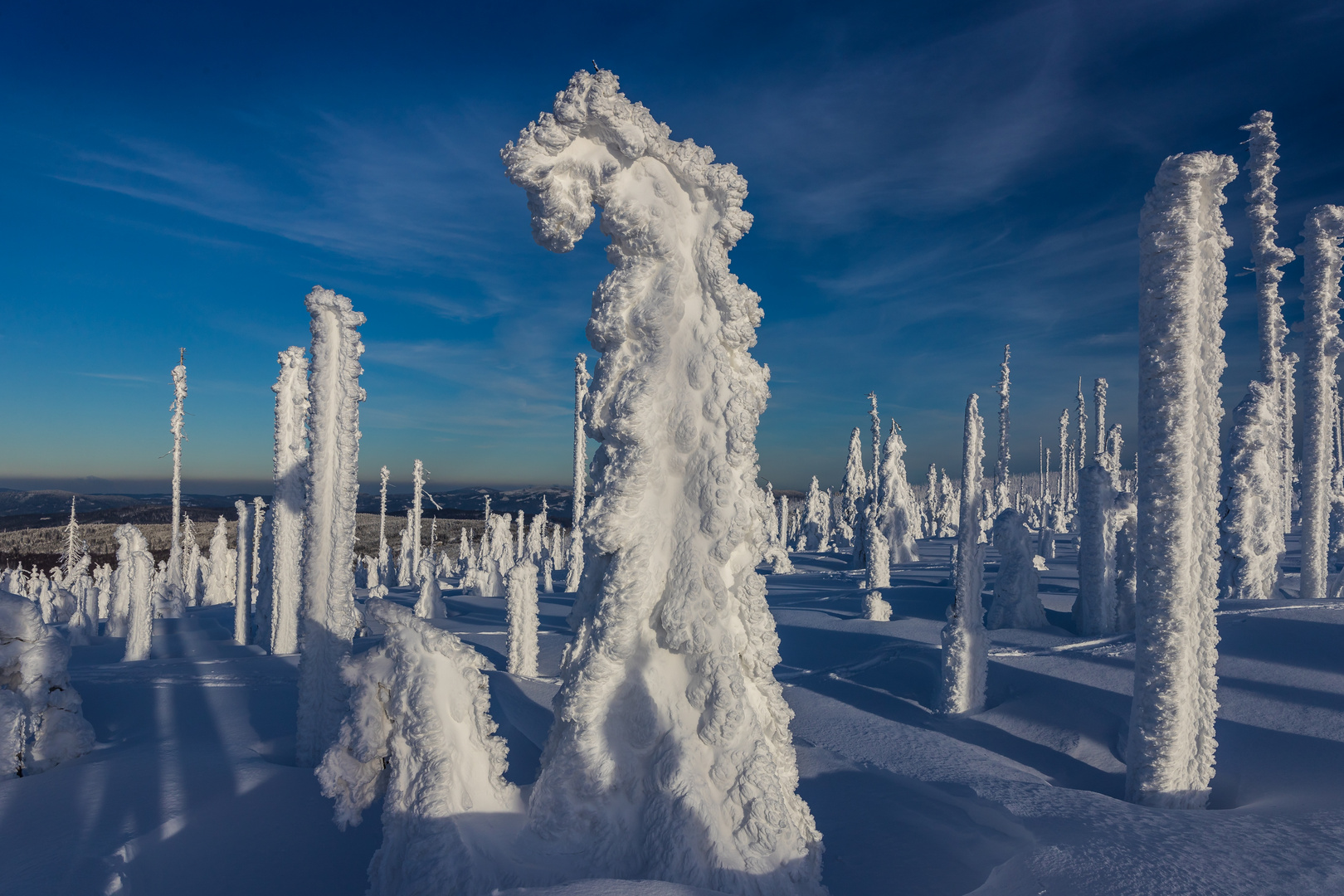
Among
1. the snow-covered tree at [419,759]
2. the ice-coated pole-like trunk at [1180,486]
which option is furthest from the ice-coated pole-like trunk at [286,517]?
the ice-coated pole-like trunk at [1180,486]

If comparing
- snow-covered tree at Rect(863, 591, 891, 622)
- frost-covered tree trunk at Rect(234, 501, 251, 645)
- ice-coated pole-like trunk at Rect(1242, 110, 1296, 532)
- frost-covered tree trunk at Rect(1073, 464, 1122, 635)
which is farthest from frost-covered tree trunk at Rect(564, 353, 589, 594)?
ice-coated pole-like trunk at Rect(1242, 110, 1296, 532)

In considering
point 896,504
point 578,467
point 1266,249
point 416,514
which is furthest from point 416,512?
point 1266,249

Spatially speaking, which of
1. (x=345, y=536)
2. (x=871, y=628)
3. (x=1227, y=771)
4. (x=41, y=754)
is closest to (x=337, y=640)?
(x=345, y=536)

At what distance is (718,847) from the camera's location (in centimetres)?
442

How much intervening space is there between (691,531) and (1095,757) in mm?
7914

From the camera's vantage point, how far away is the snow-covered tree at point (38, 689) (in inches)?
314

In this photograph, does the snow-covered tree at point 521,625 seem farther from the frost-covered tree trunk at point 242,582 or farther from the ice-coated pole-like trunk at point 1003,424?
the ice-coated pole-like trunk at point 1003,424

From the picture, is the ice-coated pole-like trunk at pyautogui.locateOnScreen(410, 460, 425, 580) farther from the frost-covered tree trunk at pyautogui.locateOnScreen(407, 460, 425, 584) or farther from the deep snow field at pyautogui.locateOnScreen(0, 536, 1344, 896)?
the deep snow field at pyautogui.locateOnScreen(0, 536, 1344, 896)

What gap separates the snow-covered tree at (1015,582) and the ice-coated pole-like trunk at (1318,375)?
4.97 meters

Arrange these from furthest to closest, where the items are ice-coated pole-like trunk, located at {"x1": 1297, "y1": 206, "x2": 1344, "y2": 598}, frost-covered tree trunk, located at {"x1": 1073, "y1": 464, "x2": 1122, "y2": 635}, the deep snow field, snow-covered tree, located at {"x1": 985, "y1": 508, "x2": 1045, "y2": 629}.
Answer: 1. snow-covered tree, located at {"x1": 985, "y1": 508, "x2": 1045, "y2": 629}
2. frost-covered tree trunk, located at {"x1": 1073, "y1": 464, "x2": 1122, "y2": 635}
3. ice-coated pole-like trunk, located at {"x1": 1297, "y1": 206, "x2": 1344, "y2": 598}
4. the deep snow field

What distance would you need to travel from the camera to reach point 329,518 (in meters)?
8.63

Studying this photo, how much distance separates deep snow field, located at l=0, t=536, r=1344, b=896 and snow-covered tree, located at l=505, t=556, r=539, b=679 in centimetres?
99

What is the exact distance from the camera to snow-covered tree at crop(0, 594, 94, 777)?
7.97 m

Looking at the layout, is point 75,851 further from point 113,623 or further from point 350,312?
point 113,623
